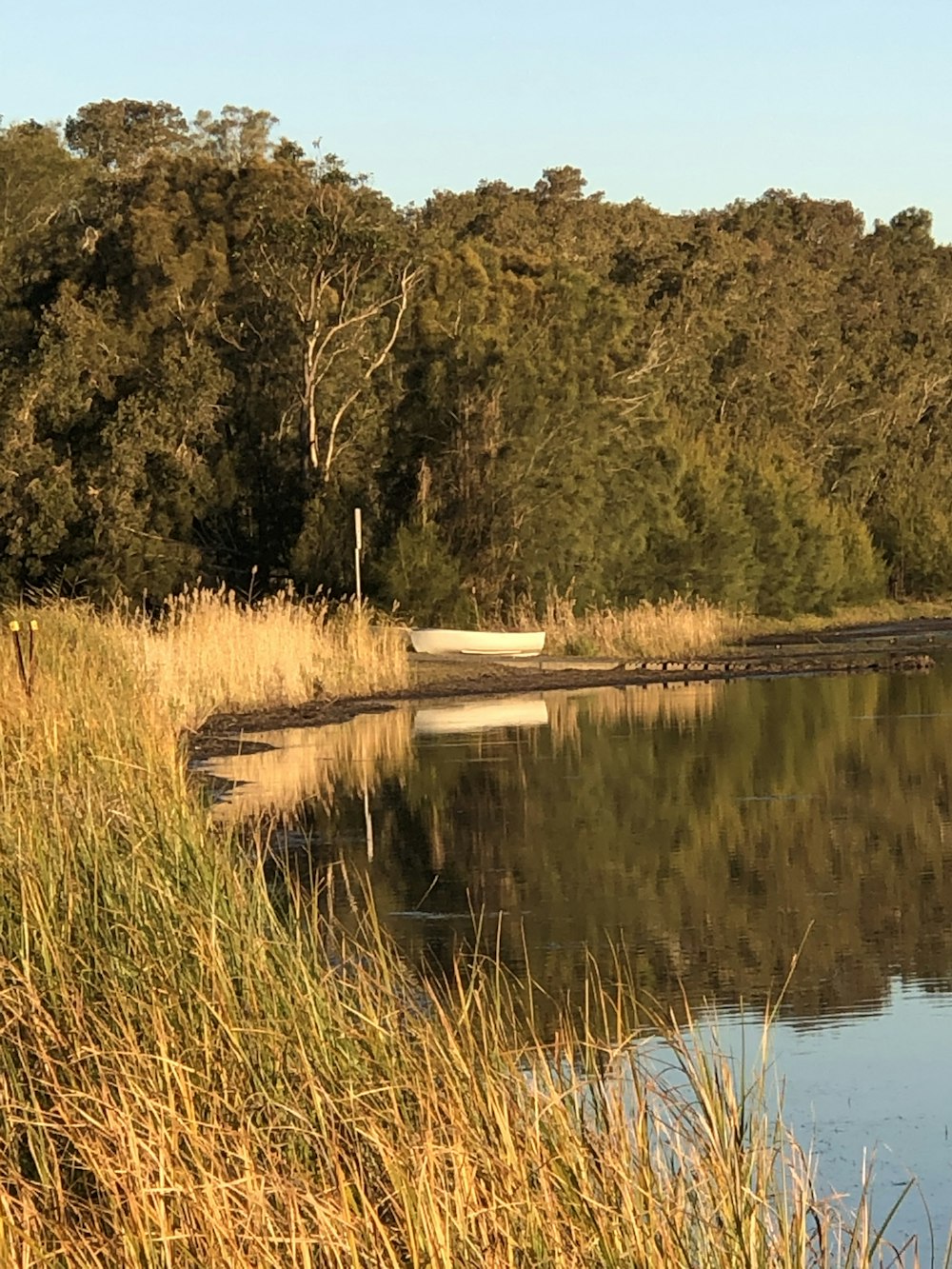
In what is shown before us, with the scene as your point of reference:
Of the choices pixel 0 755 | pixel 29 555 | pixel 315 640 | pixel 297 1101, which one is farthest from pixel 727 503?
pixel 297 1101

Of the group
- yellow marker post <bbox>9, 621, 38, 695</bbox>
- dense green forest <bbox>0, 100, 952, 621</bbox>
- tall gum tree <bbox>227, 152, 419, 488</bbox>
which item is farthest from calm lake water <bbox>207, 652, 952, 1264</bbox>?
tall gum tree <bbox>227, 152, 419, 488</bbox>

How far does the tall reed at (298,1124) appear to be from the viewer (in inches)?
199

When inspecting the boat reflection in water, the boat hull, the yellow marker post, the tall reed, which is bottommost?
the boat reflection in water

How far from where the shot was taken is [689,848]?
17.1m

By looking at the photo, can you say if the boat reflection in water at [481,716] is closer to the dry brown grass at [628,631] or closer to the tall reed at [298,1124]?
the dry brown grass at [628,631]

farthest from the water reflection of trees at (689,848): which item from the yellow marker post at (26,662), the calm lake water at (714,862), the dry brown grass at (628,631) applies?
the dry brown grass at (628,631)

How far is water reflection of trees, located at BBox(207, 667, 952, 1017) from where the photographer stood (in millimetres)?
12391

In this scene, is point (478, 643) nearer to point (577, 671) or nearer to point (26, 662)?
point (577, 671)

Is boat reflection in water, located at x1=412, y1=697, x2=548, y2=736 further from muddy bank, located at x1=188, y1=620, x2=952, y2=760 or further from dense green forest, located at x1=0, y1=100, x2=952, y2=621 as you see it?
dense green forest, located at x1=0, y1=100, x2=952, y2=621

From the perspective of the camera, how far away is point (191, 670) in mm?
27688

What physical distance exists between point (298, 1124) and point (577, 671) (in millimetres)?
33256

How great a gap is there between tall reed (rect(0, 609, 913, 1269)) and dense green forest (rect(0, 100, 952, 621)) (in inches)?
1339

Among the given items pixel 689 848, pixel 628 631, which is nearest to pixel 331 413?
pixel 628 631

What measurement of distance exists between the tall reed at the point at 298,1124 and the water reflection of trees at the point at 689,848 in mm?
4062
